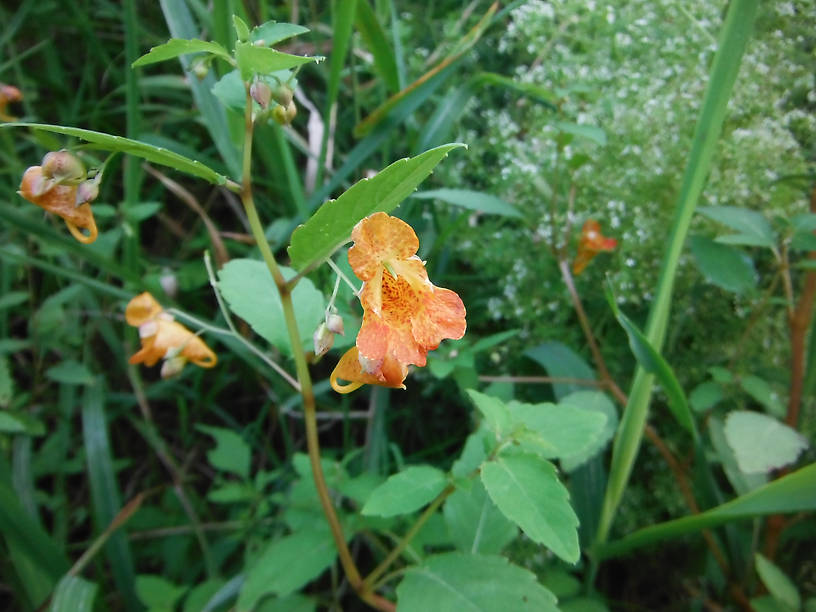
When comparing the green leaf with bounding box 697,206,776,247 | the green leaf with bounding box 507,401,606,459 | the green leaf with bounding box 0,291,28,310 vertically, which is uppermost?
the green leaf with bounding box 697,206,776,247

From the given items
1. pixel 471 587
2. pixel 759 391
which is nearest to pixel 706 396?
pixel 759 391

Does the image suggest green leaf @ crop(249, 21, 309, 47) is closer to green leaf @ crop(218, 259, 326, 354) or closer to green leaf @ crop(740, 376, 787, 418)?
green leaf @ crop(218, 259, 326, 354)

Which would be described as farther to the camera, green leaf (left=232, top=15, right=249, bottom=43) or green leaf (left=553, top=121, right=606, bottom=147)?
green leaf (left=553, top=121, right=606, bottom=147)

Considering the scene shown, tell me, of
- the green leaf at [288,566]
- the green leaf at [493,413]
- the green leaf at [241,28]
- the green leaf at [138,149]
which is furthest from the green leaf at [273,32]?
the green leaf at [288,566]

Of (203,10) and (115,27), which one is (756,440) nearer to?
(203,10)

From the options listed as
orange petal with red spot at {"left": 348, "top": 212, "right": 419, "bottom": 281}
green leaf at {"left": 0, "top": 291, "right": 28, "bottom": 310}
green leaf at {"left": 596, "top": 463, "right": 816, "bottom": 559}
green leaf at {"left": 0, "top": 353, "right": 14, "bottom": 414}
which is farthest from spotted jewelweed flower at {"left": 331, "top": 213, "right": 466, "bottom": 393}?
green leaf at {"left": 0, "top": 291, "right": 28, "bottom": 310}

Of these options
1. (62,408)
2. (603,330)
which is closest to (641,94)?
(603,330)

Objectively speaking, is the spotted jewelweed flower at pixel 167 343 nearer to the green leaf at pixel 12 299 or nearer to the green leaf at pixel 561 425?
the green leaf at pixel 12 299
